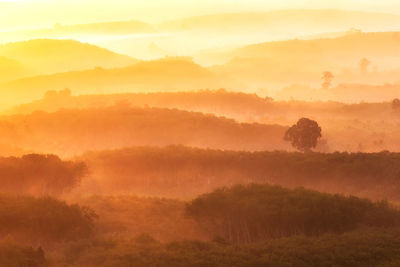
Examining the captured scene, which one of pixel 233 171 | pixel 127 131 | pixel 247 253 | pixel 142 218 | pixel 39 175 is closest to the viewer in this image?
pixel 247 253

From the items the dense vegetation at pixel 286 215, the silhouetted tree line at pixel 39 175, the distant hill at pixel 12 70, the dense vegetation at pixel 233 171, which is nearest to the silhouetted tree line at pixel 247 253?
the dense vegetation at pixel 286 215

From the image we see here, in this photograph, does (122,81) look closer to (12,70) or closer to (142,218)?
(12,70)

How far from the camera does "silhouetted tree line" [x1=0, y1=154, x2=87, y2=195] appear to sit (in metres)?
49.6

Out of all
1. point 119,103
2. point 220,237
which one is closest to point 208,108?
point 119,103

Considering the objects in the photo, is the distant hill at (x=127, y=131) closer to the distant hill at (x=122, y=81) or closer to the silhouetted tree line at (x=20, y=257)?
the silhouetted tree line at (x=20, y=257)

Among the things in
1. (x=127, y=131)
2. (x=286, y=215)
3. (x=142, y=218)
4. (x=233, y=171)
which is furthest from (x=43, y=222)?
(x=127, y=131)

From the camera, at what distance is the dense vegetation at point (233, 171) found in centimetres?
5122

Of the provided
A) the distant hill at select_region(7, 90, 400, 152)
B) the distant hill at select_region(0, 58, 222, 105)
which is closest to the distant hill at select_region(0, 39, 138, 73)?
the distant hill at select_region(0, 58, 222, 105)

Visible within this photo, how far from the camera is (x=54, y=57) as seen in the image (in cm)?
19188

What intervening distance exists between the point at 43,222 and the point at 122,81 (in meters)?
116

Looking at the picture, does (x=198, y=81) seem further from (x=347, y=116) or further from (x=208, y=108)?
(x=347, y=116)

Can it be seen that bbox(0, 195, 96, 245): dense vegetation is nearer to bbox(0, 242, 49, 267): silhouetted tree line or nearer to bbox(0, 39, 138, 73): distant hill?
bbox(0, 242, 49, 267): silhouetted tree line

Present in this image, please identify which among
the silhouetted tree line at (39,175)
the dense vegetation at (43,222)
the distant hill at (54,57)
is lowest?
the dense vegetation at (43,222)

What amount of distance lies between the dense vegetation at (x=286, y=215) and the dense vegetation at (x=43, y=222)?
279 inches
